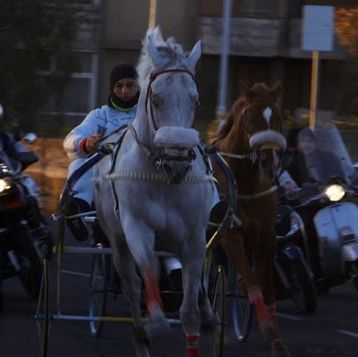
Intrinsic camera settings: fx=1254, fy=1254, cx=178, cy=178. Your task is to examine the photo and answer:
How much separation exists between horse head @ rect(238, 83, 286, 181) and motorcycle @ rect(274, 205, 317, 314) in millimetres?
1819

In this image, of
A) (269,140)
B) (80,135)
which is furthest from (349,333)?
(80,135)

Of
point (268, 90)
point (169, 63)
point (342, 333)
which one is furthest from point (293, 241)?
point (169, 63)

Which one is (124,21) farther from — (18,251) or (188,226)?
(188,226)

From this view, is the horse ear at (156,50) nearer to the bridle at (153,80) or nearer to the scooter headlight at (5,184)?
the bridle at (153,80)

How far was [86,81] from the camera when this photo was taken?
37.2m

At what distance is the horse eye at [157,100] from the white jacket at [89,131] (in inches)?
65.0

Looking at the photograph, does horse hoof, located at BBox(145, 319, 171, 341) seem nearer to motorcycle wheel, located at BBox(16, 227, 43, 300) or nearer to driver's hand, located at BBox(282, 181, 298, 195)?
motorcycle wheel, located at BBox(16, 227, 43, 300)

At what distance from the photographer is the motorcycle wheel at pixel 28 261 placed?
440 inches

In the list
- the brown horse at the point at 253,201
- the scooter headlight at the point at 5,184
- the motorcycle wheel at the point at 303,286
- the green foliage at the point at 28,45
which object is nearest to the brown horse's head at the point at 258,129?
the brown horse at the point at 253,201

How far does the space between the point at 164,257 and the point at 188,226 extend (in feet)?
3.04

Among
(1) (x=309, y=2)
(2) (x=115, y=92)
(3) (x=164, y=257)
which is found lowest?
(3) (x=164, y=257)

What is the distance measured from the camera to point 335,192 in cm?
1138

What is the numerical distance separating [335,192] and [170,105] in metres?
4.33

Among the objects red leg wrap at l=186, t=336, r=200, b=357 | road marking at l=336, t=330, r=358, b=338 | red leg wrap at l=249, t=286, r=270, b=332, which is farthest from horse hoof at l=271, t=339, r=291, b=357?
road marking at l=336, t=330, r=358, b=338
